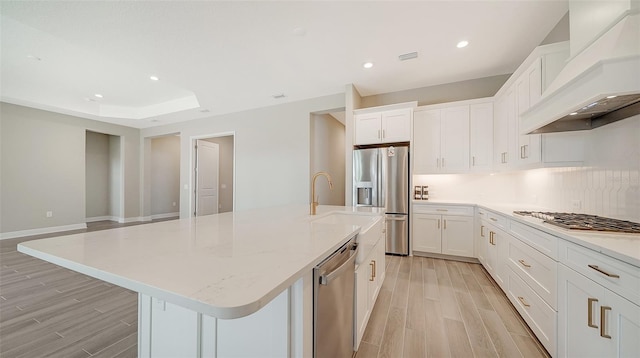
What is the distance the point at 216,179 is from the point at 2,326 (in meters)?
4.79

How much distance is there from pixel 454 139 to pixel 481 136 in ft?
1.10

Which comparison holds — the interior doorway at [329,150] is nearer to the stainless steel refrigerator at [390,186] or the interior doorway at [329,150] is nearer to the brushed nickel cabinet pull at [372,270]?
the stainless steel refrigerator at [390,186]

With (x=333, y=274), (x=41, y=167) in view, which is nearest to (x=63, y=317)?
(x=333, y=274)

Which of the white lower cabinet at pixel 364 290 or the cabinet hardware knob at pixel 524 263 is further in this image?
the cabinet hardware knob at pixel 524 263

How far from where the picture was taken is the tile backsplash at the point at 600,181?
1.47 meters

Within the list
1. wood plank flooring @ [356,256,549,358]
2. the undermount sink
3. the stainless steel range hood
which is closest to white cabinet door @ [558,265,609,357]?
wood plank flooring @ [356,256,549,358]

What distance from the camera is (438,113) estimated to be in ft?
11.2

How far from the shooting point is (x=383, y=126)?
3.54m

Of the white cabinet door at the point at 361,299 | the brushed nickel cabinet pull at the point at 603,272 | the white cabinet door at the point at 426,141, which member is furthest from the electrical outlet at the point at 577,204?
the white cabinet door at the point at 361,299

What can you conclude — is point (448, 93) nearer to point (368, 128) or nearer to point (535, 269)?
point (368, 128)

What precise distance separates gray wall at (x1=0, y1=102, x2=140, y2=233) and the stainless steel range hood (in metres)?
8.41

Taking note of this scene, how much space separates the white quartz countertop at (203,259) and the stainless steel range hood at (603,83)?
1.59 metres

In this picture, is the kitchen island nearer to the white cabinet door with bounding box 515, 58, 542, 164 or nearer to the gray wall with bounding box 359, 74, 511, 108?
the white cabinet door with bounding box 515, 58, 542, 164

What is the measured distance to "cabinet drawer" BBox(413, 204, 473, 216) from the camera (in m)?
3.10
